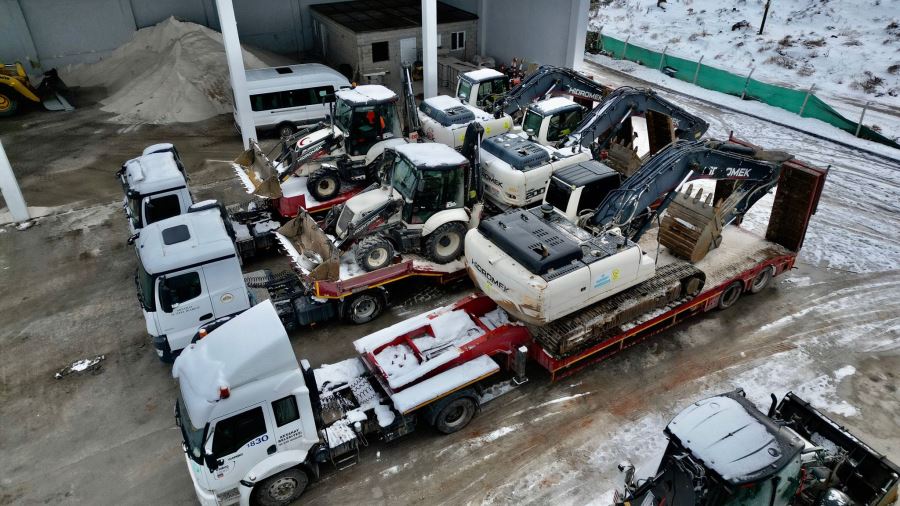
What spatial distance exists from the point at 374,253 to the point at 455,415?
3.89 metres

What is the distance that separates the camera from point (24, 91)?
75.4 feet

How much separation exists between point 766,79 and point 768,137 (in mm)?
7999

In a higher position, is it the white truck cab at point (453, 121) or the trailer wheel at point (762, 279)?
the white truck cab at point (453, 121)

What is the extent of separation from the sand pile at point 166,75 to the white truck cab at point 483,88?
1004 cm

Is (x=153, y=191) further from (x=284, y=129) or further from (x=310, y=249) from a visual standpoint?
(x=284, y=129)

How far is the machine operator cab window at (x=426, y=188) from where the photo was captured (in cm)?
1174

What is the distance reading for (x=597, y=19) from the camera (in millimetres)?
36594

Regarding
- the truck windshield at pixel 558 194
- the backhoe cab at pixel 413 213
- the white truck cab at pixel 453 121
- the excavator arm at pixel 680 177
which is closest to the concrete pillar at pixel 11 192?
the backhoe cab at pixel 413 213

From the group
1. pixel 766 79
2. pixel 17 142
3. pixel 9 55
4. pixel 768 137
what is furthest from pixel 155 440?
pixel 766 79

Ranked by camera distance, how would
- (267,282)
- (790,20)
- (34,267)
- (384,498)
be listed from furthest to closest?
(790,20) < (34,267) < (267,282) < (384,498)

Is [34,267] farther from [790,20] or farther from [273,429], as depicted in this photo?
[790,20]

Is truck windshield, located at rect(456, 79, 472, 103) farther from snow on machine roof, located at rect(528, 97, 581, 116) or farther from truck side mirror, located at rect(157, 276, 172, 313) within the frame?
truck side mirror, located at rect(157, 276, 172, 313)

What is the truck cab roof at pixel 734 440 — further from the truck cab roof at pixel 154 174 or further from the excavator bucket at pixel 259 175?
the truck cab roof at pixel 154 174

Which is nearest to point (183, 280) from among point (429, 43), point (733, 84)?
point (429, 43)
